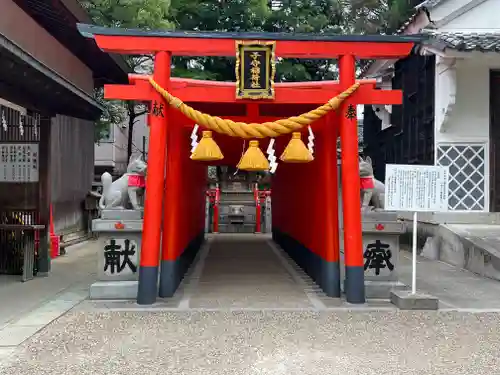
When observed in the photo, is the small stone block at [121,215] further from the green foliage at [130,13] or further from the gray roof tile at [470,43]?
the gray roof tile at [470,43]

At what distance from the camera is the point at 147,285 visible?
769 centimetres

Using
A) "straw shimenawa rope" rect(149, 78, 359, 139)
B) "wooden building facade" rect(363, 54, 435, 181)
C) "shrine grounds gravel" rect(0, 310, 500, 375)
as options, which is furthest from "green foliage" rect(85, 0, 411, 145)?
"shrine grounds gravel" rect(0, 310, 500, 375)

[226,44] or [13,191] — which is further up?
[226,44]

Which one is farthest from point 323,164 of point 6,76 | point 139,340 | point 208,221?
point 208,221

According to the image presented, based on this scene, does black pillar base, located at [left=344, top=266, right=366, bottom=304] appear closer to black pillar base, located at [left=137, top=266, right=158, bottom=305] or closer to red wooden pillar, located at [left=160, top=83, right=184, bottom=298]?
red wooden pillar, located at [left=160, top=83, right=184, bottom=298]

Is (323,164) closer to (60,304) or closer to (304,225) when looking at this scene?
(304,225)

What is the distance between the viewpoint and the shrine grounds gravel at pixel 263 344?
16.4 ft

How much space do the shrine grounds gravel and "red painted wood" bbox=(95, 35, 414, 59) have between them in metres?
3.82

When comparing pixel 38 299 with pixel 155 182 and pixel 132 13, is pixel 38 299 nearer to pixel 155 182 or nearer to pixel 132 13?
pixel 155 182

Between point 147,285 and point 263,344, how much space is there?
2.57 m

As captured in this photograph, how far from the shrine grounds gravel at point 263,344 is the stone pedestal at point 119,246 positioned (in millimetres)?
1114

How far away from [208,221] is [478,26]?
1246cm

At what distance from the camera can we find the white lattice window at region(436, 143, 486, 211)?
1295 centimetres

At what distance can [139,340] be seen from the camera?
231 inches
